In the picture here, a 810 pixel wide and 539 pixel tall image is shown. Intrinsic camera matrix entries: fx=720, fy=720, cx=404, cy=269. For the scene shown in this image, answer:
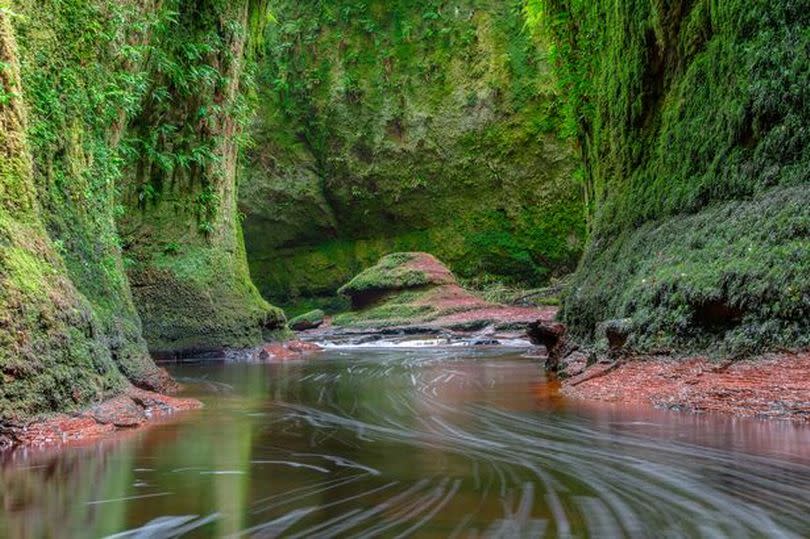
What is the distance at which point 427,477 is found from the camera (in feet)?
10.1

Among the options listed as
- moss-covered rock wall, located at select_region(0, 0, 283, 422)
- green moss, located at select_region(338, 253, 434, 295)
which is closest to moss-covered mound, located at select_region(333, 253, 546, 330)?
green moss, located at select_region(338, 253, 434, 295)

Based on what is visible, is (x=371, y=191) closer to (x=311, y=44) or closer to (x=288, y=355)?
(x=311, y=44)

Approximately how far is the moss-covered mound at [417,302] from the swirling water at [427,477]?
536 inches

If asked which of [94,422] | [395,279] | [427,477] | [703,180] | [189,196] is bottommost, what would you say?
[427,477]

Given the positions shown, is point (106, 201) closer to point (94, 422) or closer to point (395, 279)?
point (94, 422)

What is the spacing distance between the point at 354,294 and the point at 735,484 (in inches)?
800

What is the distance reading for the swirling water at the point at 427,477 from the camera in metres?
2.36

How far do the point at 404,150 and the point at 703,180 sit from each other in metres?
22.2

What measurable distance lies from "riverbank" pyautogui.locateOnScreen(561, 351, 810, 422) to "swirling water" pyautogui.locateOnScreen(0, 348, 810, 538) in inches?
9.7

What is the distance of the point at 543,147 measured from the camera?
26.6m

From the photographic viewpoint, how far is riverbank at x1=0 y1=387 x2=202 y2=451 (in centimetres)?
382

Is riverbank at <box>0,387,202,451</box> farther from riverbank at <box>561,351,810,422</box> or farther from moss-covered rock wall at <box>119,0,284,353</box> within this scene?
moss-covered rock wall at <box>119,0,284,353</box>

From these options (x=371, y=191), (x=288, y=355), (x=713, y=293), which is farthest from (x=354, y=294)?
(x=713, y=293)

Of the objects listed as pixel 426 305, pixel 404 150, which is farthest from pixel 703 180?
pixel 404 150
